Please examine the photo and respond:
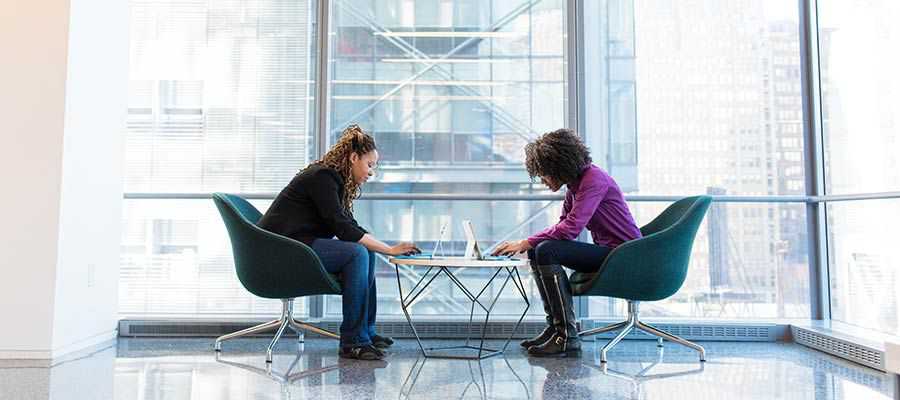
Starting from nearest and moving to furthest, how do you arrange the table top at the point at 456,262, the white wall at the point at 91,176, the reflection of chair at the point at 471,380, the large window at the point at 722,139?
the reflection of chair at the point at 471,380 → the table top at the point at 456,262 → the white wall at the point at 91,176 → the large window at the point at 722,139

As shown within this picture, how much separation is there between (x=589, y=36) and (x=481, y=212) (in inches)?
49.0

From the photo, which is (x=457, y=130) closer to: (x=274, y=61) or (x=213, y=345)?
(x=274, y=61)

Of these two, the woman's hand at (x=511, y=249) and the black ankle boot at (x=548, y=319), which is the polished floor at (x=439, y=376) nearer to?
the black ankle boot at (x=548, y=319)

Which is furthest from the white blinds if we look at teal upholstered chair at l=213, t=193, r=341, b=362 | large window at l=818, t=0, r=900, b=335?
large window at l=818, t=0, r=900, b=335

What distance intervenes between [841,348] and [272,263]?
2.64 metres

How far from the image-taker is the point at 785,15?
12.7 feet

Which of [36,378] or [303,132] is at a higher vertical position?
[303,132]

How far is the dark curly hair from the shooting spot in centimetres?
312

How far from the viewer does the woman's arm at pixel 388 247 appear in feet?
9.23

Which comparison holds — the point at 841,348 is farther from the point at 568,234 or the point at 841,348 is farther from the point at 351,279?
the point at 351,279

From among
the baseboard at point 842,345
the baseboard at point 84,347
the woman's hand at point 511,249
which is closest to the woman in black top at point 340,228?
the woman's hand at point 511,249

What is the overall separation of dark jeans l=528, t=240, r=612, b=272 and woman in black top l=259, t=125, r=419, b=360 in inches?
24.6

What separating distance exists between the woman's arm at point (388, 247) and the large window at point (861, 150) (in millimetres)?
2368

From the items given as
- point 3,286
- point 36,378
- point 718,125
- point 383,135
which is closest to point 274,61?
point 383,135
